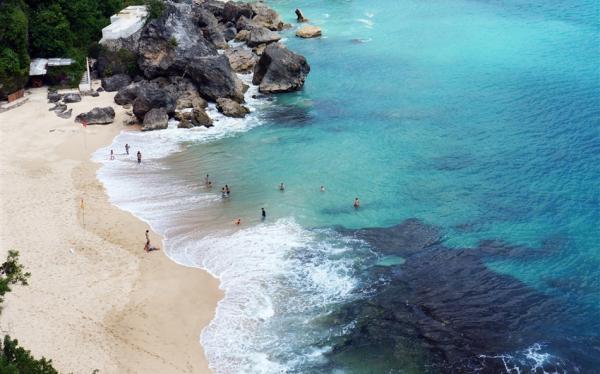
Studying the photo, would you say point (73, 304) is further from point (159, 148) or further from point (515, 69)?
point (515, 69)

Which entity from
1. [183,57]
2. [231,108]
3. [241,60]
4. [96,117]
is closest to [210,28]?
[241,60]

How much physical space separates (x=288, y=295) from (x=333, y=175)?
55.8 feet

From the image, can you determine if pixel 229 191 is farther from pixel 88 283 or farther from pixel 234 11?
pixel 234 11

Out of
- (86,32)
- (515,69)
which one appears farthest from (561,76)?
(86,32)

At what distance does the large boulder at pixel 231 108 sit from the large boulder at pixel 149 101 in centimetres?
574

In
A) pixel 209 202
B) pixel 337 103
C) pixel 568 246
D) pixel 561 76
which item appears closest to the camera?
pixel 568 246

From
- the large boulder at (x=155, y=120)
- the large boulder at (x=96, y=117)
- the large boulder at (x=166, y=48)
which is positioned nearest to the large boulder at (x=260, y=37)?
the large boulder at (x=166, y=48)

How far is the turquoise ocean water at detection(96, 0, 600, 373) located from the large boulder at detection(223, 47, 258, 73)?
824cm

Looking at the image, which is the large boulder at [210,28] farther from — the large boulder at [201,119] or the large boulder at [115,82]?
the large boulder at [201,119]

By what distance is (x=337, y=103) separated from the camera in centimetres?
6862

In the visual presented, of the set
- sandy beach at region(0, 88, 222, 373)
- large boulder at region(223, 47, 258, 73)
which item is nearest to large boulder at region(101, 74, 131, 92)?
large boulder at region(223, 47, 258, 73)

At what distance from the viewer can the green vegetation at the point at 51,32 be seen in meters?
62.7

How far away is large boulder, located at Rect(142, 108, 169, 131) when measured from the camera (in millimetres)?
59781

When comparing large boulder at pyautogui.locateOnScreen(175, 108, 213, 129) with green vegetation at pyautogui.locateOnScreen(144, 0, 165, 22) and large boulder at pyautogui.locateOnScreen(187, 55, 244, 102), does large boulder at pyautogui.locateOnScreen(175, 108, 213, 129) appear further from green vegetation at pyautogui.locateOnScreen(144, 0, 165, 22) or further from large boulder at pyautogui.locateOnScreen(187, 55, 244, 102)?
green vegetation at pyautogui.locateOnScreen(144, 0, 165, 22)
